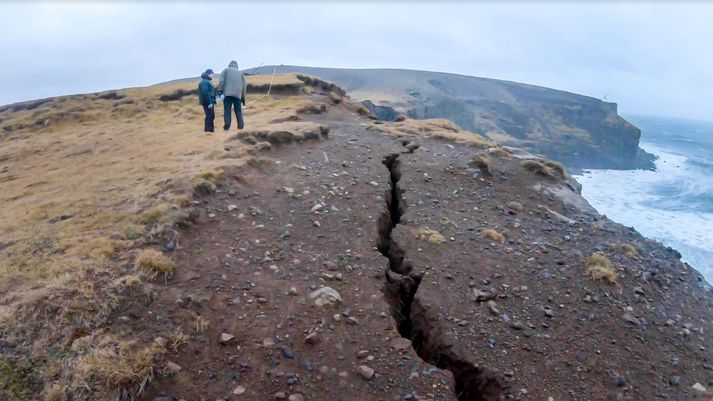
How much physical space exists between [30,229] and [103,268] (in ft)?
11.8

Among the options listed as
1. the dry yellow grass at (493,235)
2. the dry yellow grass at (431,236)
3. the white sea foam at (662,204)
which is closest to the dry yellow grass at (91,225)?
the dry yellow grass at (431,236)

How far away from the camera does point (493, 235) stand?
10180mm

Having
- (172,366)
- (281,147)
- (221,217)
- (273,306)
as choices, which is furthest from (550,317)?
(281,147)

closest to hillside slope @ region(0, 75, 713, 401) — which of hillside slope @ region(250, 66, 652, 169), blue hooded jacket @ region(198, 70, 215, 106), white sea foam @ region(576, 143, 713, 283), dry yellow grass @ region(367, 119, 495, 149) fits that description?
dry yellow grass @ region(367, 119, 495, 149)

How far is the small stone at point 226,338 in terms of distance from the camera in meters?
6.34

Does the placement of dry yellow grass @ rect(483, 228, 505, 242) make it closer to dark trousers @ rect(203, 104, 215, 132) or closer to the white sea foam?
dark trousers @ rect(203, 104, 215, 132)

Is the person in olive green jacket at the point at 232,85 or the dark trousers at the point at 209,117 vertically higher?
the person in olive green jacket at the point at 232,85

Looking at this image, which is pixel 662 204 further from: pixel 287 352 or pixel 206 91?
pixel 287 352

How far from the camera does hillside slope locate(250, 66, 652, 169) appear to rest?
413 ft

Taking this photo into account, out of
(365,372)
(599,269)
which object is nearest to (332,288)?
(365,372)

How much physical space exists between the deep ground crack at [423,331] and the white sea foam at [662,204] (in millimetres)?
42941

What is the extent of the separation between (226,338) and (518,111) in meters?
151

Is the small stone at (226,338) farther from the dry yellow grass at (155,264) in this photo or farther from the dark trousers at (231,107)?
the dark trousers at (231,107)

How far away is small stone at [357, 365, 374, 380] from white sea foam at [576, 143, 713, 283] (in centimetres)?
4552
